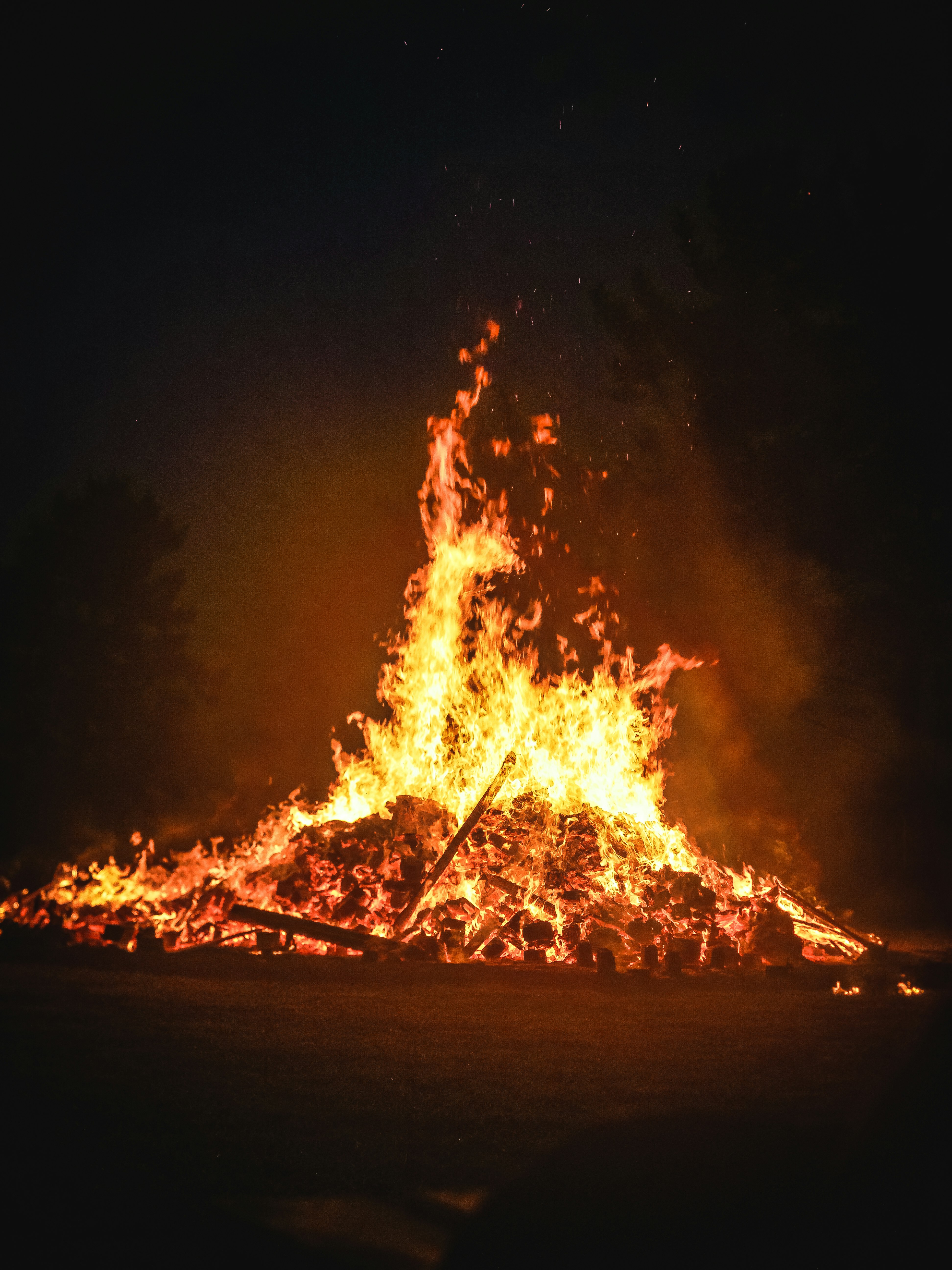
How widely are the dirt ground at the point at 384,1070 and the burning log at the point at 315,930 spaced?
0.21 m

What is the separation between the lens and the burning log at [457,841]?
1071 cm

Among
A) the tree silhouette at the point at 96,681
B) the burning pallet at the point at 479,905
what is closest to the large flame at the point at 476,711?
the burning pallet at the point at 479,905

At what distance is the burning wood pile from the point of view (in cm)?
1057

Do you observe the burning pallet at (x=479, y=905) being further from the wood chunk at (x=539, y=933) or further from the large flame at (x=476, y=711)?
the large flame at (x=476, y=711)

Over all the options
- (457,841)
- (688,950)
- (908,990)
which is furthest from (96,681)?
(908,990)

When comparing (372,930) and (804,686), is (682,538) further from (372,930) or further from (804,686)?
(372,930)

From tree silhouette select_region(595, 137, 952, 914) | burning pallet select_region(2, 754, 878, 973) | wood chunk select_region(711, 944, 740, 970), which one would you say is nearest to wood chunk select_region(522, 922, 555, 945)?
burning pallet select_region(2, 754, 878, 973)

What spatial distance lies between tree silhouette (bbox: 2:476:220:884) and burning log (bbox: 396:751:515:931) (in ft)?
53.5

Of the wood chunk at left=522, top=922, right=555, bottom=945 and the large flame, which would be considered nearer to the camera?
the wood chunk at left=522, top=922, right=555, bottom=945

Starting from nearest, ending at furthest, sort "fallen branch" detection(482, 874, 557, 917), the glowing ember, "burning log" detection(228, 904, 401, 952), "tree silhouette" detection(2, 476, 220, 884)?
the glowing ember
"burning log" detection(228, 904, 401, 952)
"fallen branch" detection(482, 874, 557, 917)
"tree silhouette" detection(2, 476, 220, 884)

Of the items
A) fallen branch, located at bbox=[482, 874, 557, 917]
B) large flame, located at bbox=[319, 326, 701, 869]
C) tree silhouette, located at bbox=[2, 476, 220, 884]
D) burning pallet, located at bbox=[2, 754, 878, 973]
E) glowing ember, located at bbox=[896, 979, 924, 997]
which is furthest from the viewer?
tree silhouette, located at bbox=[2, 476, 220, 884]

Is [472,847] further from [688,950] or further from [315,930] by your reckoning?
[688,950]

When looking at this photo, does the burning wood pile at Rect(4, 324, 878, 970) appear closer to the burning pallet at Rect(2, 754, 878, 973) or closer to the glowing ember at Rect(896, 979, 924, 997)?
the burning pallet at Rect(2, 754, 878, 973)

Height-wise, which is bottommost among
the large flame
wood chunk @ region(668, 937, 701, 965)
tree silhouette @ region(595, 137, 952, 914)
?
wood chunk @ region(668, 937, 701, 965)
